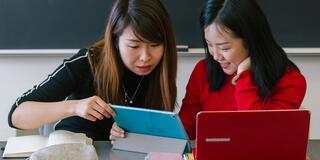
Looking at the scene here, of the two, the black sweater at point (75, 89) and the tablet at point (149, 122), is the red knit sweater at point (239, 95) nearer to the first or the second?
the black sweater at point (75, 89)

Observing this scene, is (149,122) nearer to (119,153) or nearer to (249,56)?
(119,153)

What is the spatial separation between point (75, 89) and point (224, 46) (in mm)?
543

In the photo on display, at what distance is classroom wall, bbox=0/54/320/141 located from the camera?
233 centimetres

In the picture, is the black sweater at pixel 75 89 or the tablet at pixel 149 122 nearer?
the tablet at pixel 149 122

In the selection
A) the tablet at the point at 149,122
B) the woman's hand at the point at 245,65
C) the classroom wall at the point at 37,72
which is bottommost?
the classroom wall at the point at 37,72

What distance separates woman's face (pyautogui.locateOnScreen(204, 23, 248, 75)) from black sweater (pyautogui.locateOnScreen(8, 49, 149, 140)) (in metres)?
0.29

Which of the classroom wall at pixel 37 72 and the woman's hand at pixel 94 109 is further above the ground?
the woman's hand at pixel 94 109

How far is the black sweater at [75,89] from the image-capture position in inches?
55.6

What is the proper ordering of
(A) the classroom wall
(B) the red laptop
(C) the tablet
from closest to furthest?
1. (B) the red laptop
2. (C) the tablet
3. (A) the classroom wall

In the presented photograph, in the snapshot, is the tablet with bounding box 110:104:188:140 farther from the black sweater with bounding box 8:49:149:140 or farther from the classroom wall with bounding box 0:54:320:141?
the classroom wall with bounding box 0:54:320:141

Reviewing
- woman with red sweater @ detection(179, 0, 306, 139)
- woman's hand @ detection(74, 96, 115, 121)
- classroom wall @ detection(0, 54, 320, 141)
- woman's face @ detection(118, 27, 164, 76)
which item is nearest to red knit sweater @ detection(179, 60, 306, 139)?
woman with red sweater @ detection(179, 0, 306, 139)

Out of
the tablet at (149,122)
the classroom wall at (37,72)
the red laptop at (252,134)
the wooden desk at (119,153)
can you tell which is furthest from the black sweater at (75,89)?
the classroom wall at (37,72)

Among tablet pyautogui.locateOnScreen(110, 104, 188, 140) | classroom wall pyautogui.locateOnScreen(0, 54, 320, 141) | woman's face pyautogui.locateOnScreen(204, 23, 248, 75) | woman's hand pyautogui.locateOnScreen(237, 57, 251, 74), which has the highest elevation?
woman's face pyautogui.locateOnScreen(204, 23, 248, 75)

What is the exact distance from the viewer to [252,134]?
3.31 ft
